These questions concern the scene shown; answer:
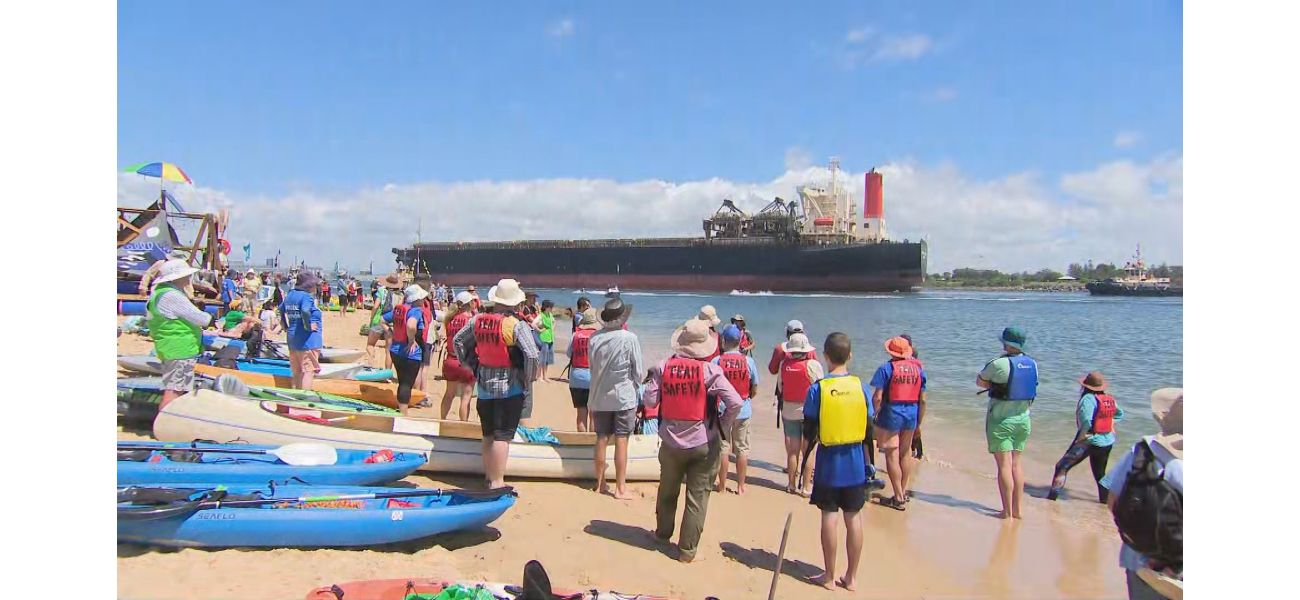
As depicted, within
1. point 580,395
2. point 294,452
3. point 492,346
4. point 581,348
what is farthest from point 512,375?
point 580,395

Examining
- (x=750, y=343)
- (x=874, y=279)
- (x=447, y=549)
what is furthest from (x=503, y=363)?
(x=874, y=279)

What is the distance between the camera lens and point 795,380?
566 cm

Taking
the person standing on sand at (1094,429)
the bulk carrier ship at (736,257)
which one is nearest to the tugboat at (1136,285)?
the bulk carrier ship at (736,257)

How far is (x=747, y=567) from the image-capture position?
163 inches

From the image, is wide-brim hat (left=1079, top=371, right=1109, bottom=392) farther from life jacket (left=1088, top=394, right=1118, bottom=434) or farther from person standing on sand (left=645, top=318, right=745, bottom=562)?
person standing on sand (left=645, top=318, right=745, bottom=562)

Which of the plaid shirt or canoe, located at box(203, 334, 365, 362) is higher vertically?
the plaid shirt

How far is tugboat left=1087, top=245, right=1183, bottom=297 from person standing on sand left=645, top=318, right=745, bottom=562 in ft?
250

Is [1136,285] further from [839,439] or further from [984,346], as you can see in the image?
[839,439]

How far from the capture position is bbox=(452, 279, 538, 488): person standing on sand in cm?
461

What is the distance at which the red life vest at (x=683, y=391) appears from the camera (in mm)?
3994

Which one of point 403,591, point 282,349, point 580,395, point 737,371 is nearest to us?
point 403,591

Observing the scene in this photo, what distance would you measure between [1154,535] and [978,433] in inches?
298

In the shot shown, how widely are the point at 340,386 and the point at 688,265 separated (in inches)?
1867

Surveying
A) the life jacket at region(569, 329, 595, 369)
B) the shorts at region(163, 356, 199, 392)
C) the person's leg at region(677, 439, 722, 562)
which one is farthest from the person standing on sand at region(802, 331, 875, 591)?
the shorts at region(163, 356, 199, 392)
